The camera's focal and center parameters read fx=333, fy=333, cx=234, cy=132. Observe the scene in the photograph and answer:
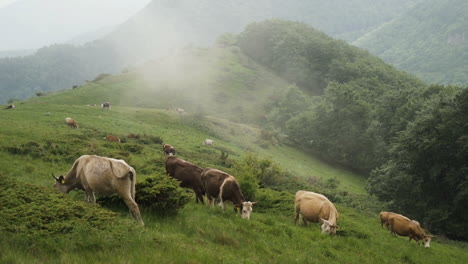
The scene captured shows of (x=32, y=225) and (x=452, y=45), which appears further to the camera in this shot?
(x=452, y=45)

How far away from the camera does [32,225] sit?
7.29 m

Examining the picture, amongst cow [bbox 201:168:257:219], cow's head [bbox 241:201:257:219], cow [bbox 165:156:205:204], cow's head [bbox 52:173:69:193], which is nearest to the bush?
cow's head [bbox 52:173:69:193]

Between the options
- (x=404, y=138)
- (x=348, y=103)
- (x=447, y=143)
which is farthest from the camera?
(x=348, y=103)

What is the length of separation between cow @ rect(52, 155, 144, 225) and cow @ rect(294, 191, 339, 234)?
335 inches

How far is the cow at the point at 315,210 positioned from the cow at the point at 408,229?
207 inches

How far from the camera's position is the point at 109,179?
1028cm

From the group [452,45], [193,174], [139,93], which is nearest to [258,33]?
[139,93]

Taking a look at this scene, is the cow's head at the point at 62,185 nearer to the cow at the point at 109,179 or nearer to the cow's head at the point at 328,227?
the cow at the point at 109,179

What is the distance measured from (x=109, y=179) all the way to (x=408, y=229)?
1579 centimetres

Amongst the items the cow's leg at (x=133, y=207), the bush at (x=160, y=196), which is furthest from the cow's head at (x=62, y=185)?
the cow's leg at (x=133, y=207)

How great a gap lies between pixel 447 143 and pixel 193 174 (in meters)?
23.9

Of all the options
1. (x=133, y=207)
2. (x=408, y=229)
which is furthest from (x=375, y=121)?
(x=133, y=207)

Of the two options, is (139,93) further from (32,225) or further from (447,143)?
(32,225)

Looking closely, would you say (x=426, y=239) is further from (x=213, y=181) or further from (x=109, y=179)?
Result: (x=109, y=179)
